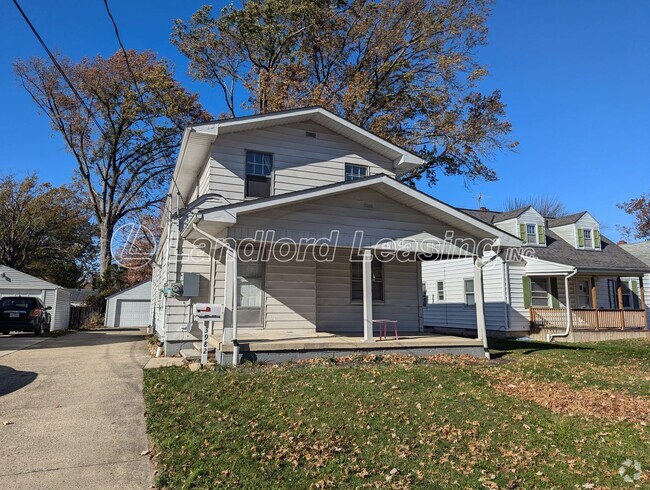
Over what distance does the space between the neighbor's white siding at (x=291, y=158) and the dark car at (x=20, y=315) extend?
456 inches

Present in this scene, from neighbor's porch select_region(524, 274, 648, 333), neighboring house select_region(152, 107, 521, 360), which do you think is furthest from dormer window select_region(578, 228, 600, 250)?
neighboring house select_region(152, 107, 521, 360)

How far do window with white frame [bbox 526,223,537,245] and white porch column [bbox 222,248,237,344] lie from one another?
52.0ft

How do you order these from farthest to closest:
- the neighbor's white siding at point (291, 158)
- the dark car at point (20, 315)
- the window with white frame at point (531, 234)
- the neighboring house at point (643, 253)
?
the neighboring house at point (643, 253)
the window with white frame at point (531, 234)
the dark car at point (20, 315)
the neighbor's white siding at point (291, 158)

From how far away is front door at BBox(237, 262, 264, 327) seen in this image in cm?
1116

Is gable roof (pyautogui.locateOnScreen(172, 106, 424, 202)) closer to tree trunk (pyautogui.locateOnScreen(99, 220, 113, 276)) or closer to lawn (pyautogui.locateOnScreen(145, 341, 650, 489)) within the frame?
lawn (pyautogui.locateOnScreen(145, 341, 650, 489))

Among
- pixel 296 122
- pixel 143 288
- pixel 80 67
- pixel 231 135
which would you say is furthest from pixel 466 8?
pixel 143 288

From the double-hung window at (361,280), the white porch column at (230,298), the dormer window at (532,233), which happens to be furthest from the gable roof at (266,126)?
the dormer window at (532,233)

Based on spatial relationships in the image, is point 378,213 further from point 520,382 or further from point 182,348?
point 182,348

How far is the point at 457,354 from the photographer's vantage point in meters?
10.5

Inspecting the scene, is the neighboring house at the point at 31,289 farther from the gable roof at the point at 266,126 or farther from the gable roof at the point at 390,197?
the gable roof at the point at 390,197

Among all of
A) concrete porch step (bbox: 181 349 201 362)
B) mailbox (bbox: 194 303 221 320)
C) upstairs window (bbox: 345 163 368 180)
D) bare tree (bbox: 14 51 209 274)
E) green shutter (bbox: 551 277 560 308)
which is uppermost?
bare tree (bbox: 14 51 209 274)

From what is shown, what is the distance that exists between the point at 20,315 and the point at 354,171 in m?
14.3

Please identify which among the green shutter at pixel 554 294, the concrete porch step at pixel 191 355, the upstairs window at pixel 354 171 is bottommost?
the concrete porch step at pixel 191 355

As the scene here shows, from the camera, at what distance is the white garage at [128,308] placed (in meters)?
29.8
